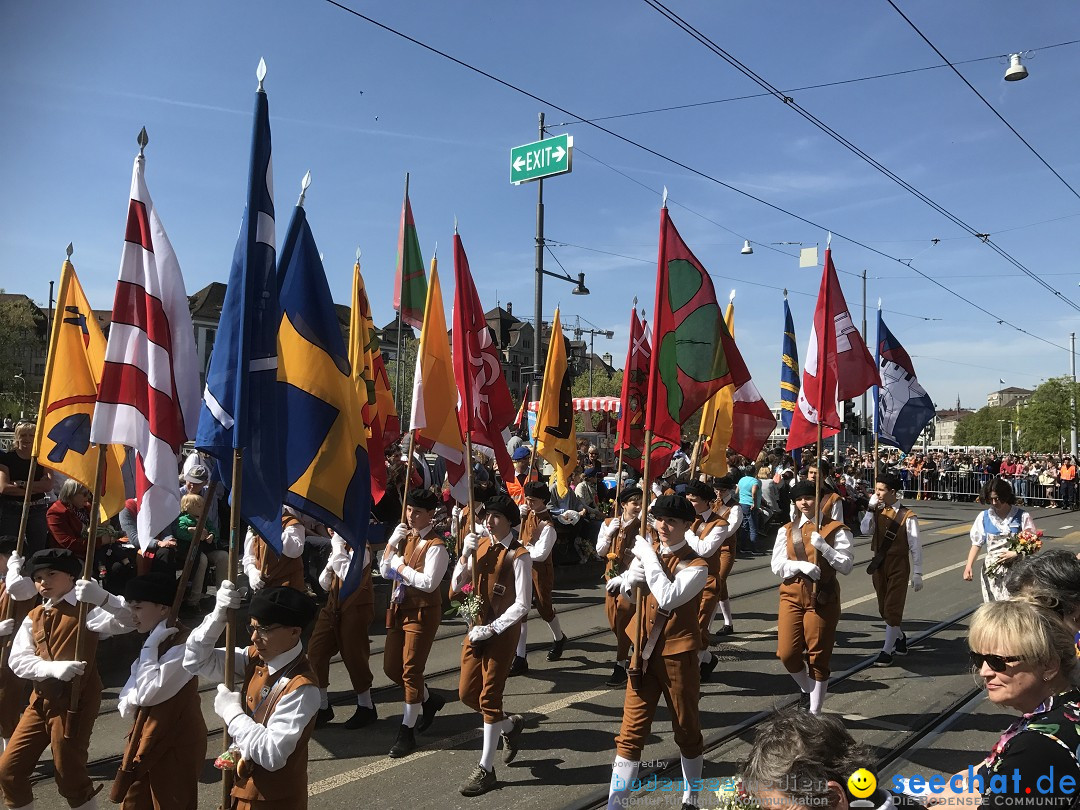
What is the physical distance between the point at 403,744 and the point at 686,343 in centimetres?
372

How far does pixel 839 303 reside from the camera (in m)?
8.72

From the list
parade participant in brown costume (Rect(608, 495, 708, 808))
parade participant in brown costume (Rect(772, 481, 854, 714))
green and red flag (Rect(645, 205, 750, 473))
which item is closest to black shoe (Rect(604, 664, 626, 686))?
parade participant in brown costume (Rect(772, 481, 854, 714))

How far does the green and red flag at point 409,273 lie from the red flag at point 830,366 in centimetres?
438

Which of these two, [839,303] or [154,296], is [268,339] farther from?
[839,303]

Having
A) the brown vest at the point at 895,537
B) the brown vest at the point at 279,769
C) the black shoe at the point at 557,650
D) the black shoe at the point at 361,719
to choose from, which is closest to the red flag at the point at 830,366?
the brown vest at the point at 895,537

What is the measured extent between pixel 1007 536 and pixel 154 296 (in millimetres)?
7717

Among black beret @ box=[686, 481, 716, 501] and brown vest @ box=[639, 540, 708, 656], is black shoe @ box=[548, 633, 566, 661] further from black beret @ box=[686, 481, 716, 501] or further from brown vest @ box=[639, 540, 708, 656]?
brown vest @ box=[639, 540, 708, 656]

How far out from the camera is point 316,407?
15.0ft

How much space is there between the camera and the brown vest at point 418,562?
6090 millimetres

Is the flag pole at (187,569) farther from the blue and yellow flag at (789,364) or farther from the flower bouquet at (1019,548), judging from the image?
the blue and yellow flag at (789,364)

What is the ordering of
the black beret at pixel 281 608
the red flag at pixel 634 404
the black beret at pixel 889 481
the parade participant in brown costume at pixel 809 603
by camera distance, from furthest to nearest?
the red flag at pixel 634 404
the black beret at pixel 889 481
the parade participant in brown costume at pixel 809 603
the black beret at pixel 281 608

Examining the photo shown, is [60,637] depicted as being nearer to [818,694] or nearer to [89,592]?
[89,592]

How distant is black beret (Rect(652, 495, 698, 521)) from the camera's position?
16.8 feet

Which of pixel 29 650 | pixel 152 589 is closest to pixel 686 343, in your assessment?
pixel 152 589
